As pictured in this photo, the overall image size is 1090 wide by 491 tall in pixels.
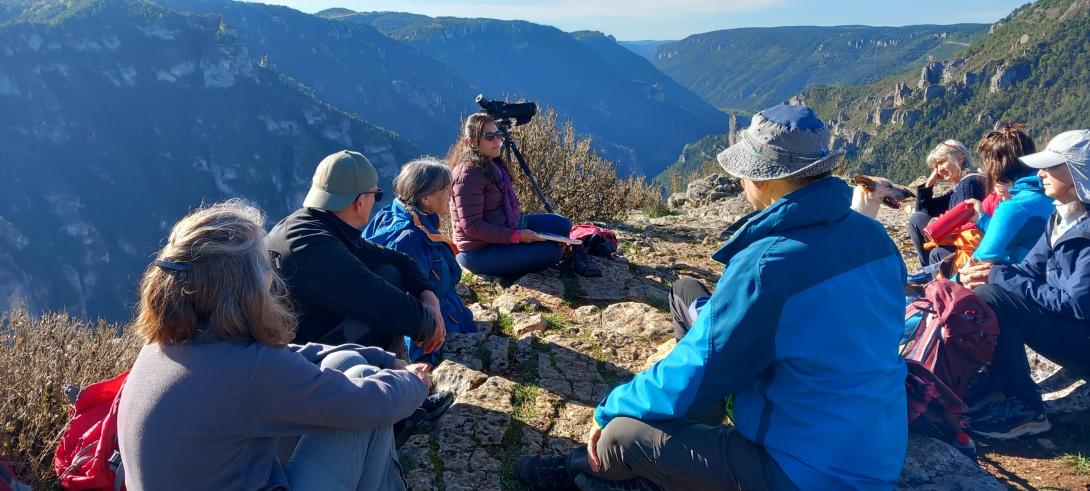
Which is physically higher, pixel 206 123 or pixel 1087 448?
pixel 1087 448

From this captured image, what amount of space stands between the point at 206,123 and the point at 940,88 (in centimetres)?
7855

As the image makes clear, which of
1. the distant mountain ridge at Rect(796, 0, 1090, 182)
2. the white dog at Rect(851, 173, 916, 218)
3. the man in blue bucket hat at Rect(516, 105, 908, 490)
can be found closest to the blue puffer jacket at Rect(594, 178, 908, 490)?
the man in blue bucket hat at Rect(516, 105, 908, 490)

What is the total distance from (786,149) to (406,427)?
5.56ft

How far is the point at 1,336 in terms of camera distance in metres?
3.08

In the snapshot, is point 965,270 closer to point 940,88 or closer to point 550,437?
point 550,437

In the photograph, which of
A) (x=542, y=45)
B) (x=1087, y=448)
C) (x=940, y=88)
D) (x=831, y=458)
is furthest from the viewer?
(x=542, y=45)

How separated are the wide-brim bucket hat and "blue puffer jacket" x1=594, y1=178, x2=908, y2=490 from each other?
58 mm

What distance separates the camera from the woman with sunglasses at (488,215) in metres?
4.46

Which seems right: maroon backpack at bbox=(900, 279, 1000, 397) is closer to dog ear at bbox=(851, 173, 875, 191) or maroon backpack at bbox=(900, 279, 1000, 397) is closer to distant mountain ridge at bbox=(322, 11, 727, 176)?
dog ear at bbox=(851, 173, 875, 191)

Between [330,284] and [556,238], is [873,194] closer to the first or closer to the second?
[556,238]

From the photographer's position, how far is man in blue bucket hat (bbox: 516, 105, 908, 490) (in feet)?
5.12

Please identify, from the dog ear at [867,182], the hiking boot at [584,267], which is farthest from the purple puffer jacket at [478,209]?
the dog ear at [867,182]

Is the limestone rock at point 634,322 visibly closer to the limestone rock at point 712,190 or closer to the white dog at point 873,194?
Answer: the white dog at point 873,194

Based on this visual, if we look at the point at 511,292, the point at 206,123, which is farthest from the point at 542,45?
the point at 511,292
